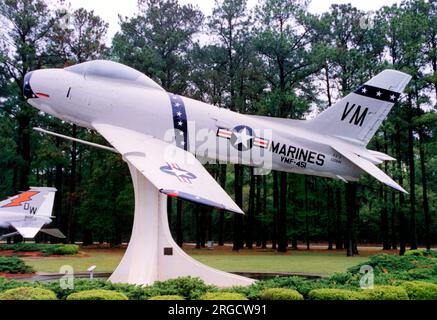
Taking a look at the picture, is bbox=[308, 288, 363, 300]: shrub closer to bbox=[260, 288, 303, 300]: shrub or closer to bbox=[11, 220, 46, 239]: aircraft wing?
bbox=[260, 288, 303, 300]: shrub

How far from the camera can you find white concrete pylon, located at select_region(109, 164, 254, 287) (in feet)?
41.4

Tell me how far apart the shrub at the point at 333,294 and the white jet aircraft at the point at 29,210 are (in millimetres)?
24299

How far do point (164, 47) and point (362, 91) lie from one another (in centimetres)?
3039

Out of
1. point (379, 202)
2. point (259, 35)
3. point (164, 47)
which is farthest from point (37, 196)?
point (379, 202)

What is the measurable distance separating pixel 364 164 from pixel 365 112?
1912 millimetres

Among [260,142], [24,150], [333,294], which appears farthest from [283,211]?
[333,294]

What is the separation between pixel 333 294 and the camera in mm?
9695

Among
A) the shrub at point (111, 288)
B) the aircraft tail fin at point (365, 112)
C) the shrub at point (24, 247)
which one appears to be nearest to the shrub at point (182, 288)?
the shrub at point (111, 288)

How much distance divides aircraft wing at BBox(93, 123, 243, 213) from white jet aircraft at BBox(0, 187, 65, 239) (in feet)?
66.4

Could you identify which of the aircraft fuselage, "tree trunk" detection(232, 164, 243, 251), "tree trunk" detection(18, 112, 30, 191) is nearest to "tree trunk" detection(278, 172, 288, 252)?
"tree trunk" detection(232, 164, 243, 251)

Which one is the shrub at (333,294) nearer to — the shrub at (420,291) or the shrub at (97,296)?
the shrub at (420,291)

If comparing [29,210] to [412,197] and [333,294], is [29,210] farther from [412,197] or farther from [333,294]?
[412,197]
